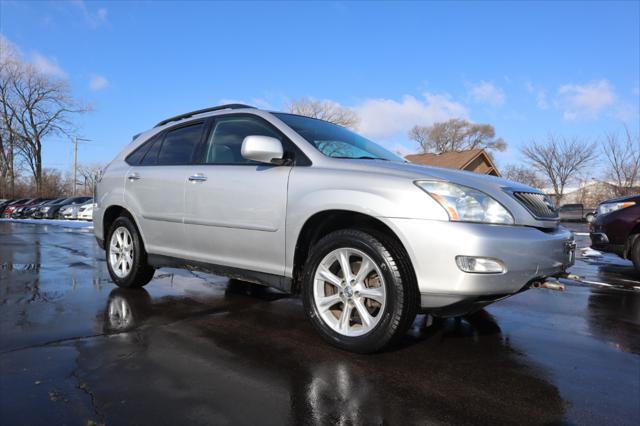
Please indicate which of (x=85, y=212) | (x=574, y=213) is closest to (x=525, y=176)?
(x=574, y=213)

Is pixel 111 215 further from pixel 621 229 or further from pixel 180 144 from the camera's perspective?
pixel 621 229

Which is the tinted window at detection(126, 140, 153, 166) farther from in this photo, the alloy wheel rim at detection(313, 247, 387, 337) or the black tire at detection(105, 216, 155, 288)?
the alloy wheel rim at detection(313, 247, 387, 337)

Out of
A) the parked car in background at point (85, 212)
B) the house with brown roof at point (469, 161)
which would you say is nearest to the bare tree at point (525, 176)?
the house with brown roof at point (469, 161)

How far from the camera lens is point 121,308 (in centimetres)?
406

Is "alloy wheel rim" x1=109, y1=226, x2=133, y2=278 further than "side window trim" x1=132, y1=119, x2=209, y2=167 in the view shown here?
Yes

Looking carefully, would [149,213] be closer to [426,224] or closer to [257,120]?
[257,120]

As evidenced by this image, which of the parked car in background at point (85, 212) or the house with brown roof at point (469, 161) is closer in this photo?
the parked car in background at point (85, 212)

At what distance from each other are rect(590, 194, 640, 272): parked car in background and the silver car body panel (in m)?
3.91

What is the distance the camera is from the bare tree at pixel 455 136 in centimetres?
6156

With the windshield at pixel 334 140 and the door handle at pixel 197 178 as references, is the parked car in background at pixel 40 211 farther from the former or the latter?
the windshield at pixel 334 140

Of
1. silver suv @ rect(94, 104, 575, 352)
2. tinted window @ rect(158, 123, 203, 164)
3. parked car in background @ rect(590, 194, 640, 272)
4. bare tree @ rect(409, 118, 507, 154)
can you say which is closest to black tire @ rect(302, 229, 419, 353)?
silver suv @ rect(94, 104, 575, 352)

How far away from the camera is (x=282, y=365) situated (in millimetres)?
2754

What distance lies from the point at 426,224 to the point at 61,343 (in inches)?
99.5

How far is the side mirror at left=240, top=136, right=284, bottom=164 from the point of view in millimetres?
3326
